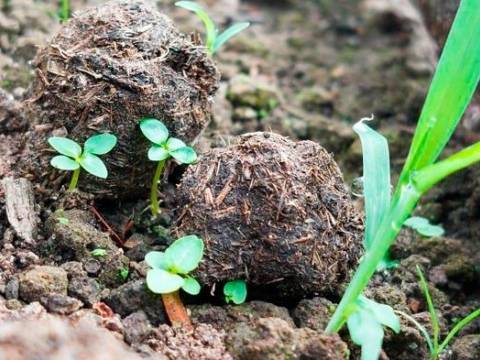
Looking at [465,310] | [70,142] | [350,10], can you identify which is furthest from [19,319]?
[350,10]

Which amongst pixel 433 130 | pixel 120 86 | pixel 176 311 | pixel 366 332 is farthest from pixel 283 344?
pixel 120 86

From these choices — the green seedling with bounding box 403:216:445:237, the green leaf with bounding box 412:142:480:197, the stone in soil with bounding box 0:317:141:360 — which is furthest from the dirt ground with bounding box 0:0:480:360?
the green leaf with bounding box 412:142:480:197

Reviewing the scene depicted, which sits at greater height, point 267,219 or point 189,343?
point 267,219

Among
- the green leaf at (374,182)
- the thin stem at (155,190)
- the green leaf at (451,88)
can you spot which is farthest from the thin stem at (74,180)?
the green leaf at (451,88)

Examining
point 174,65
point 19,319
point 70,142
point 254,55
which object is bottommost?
point 254,55

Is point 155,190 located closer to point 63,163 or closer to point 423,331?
point 63,163

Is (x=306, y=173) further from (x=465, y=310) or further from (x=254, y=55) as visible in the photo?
(x=254, y=55)
